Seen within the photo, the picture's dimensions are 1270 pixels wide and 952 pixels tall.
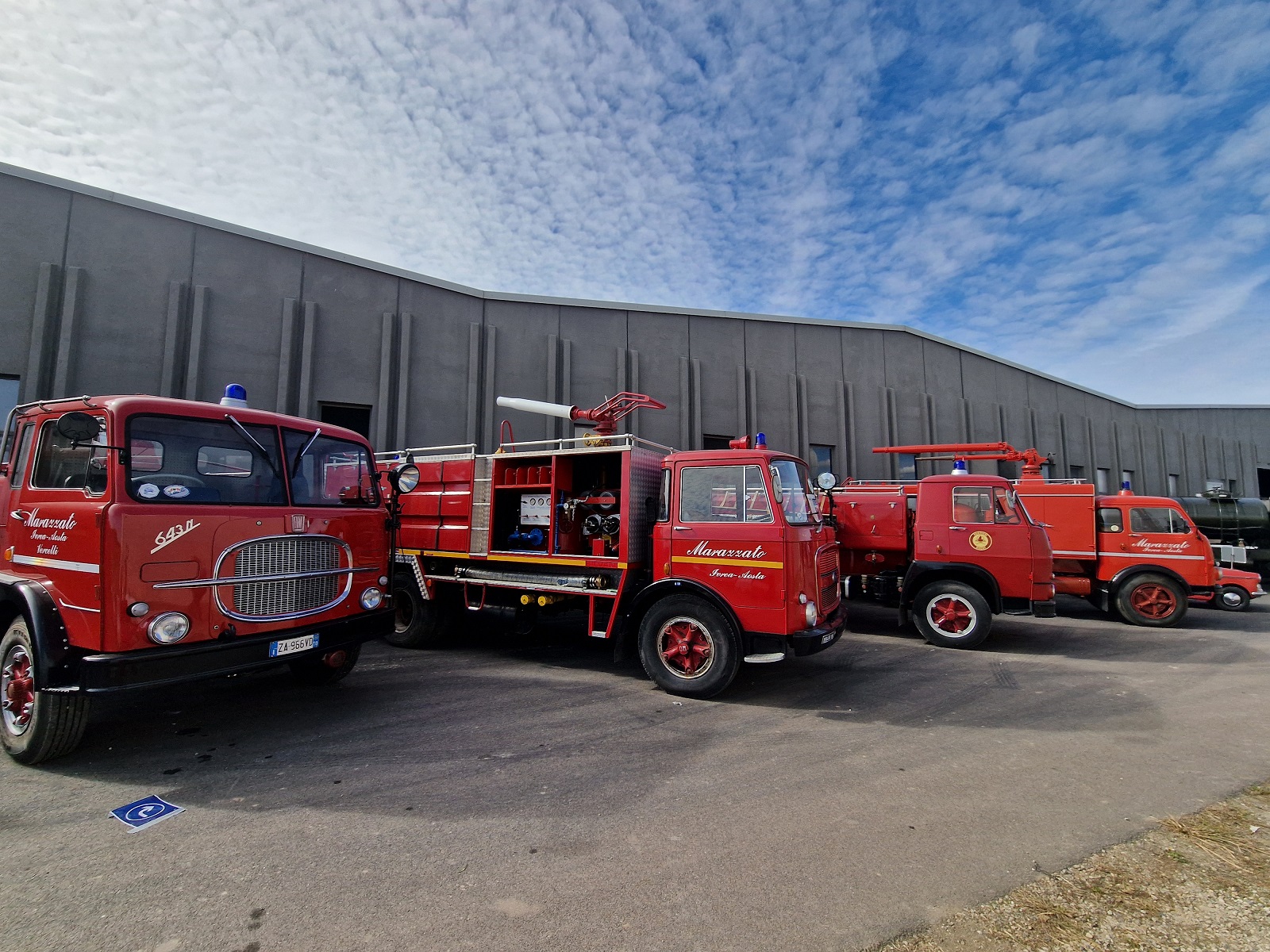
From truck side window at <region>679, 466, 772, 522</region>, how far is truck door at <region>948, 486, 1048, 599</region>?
15.5 ft

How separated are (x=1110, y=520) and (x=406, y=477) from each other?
11935 millimetres

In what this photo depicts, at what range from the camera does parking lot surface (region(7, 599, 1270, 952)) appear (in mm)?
2633

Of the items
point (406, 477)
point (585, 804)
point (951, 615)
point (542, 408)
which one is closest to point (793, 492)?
point (585, 804)

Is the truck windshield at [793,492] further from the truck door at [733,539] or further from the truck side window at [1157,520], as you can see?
the truck side window at [1157,520]

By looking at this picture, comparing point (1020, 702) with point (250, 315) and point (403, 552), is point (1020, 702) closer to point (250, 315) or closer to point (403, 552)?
point (403, 552)

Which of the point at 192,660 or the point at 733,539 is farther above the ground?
the point at 733,539

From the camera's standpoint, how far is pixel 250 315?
40.3 feet

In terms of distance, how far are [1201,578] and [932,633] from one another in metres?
5.68

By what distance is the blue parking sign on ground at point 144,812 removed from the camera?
3.41 m

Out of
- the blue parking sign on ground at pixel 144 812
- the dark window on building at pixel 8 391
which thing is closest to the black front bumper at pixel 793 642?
the blue parking sign on ground at pixel 144 812

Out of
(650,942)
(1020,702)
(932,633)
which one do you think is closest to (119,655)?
(650,942)

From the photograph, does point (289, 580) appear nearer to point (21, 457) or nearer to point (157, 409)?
point (157, 409)

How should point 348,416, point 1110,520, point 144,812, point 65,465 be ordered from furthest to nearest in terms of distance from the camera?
point 348,416 < point 1110,520 < point 65,465 < point 144,812

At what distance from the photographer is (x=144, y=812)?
11.6ft
